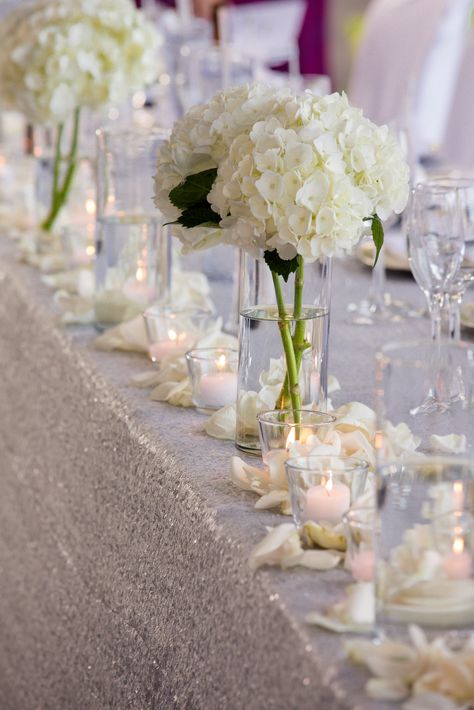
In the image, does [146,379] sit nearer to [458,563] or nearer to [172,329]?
[172,329]

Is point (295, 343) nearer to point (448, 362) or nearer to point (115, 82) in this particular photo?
point (448, 362)

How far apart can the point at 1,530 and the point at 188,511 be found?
96 cm

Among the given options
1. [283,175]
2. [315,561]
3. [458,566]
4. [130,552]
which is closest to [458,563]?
[458,566]

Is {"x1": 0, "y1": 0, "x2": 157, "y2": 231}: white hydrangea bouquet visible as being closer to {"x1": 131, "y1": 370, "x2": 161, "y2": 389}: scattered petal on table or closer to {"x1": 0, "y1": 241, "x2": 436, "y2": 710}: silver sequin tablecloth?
{"x1": 0, "y1": 241, "x2": 436, "y2": 710}: silver sequin tablecloth

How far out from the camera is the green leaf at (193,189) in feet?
3.29

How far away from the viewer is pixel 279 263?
1.00 metres

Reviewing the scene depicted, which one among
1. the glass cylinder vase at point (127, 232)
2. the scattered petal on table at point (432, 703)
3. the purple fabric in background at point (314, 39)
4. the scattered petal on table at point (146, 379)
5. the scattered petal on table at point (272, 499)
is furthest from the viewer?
the purple fabric in background at point (314, 39)

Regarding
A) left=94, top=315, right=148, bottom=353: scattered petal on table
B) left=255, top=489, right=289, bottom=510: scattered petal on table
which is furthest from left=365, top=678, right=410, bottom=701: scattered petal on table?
left=94, top=315, right=148, bottom=353: scattered petal on table

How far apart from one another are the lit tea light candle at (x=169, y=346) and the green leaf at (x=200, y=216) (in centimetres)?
34

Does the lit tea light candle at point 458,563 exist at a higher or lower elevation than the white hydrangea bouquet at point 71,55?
lower

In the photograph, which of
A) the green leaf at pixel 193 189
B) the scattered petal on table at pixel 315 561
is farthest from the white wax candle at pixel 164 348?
the scattered petal on table at pixel 315 561

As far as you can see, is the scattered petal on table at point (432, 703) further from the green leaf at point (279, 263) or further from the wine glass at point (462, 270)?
the wine glass at point (462, 270)

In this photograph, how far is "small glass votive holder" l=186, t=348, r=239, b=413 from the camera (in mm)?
1162

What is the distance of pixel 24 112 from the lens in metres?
1.92
